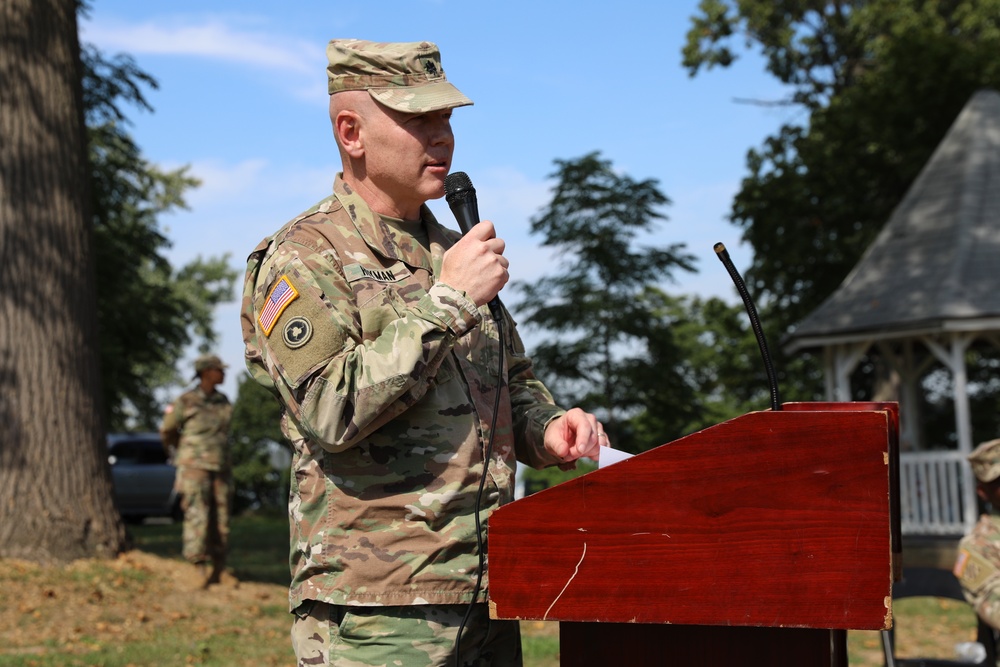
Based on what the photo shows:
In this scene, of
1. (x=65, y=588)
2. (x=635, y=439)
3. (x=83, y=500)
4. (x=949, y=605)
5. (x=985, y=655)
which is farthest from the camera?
(x=635, y=439)

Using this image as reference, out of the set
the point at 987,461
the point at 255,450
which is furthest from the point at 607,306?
the point at 255,450

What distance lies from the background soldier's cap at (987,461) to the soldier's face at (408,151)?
12.2 ft

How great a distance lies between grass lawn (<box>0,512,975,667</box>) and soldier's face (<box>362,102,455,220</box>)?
5511mm

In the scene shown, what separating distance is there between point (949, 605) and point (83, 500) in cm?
854

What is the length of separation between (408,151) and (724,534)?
3.94 ft

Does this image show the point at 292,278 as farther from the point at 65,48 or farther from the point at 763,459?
the point at 65,48

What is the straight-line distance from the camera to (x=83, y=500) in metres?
9.37

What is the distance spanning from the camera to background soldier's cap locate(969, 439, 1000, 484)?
17.8 ft

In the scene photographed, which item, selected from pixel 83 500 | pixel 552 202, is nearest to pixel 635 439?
pixel 552 202

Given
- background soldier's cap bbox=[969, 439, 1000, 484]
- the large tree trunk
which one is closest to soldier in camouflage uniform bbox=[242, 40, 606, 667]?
background soldier's cap bbox=[969, 439, 1000, 484]

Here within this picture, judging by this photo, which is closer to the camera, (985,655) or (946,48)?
(985,655)

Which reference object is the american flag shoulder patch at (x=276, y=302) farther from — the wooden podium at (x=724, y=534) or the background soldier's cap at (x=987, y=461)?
the background soldier's cap at (x=987, y=461)

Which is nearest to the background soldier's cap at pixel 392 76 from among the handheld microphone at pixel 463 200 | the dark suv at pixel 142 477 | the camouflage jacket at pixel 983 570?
the handheld microphone at pixel 463 200

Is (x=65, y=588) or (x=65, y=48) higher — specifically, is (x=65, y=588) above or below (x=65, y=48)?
below
